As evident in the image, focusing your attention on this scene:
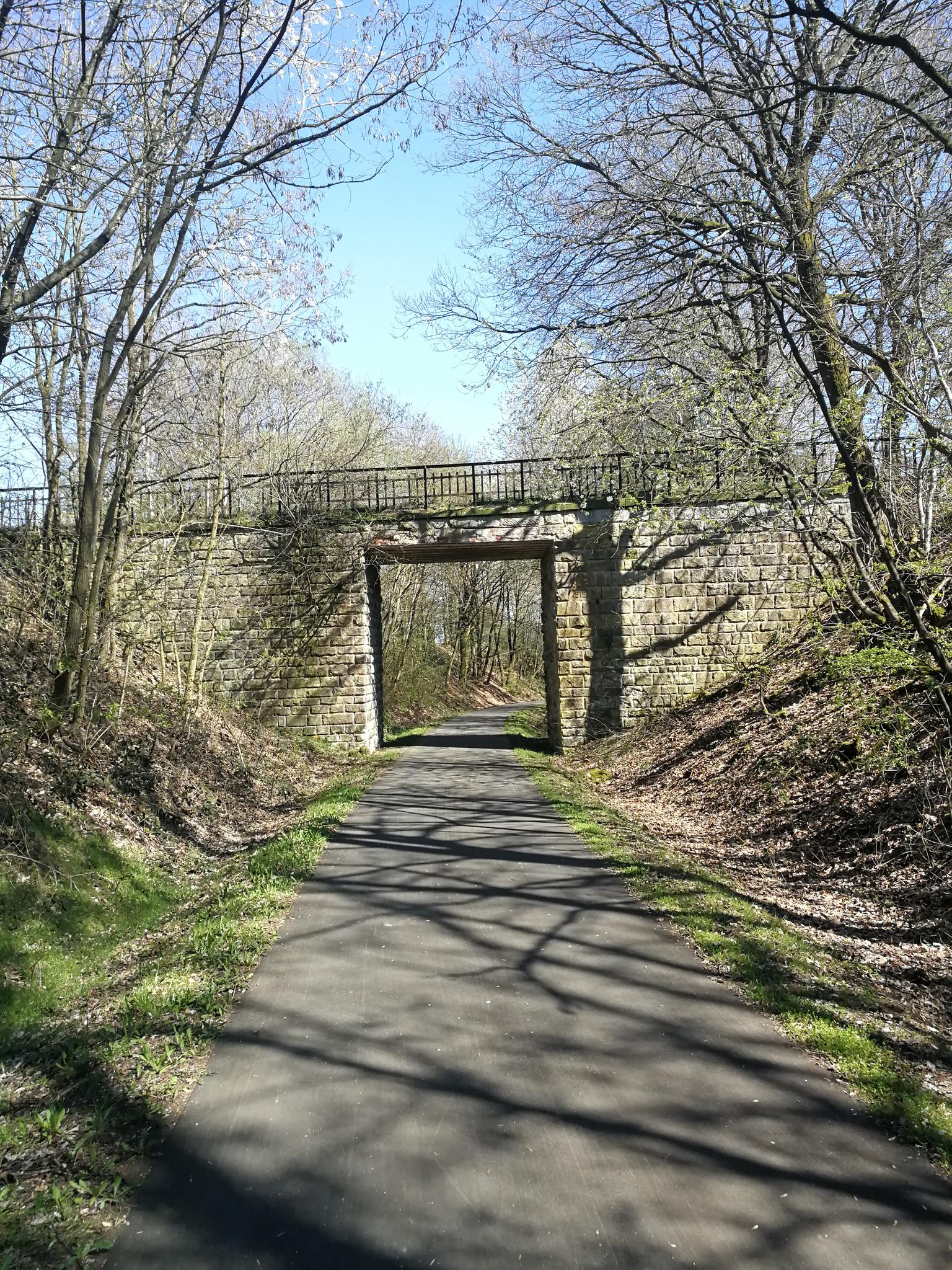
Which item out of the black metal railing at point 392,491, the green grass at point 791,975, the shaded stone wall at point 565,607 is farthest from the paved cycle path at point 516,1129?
the shaded stone wall at point 565,607

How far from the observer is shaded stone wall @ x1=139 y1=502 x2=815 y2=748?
684 inches

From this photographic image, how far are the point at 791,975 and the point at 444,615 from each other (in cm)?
3670

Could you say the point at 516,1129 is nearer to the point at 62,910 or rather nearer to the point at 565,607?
the point at 62,910

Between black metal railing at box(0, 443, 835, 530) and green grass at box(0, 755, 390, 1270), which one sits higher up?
black metal railing at box(0, 443, 835, 530)

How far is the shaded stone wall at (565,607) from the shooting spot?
17.4 m

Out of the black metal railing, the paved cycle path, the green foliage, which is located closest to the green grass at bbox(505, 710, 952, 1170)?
the paved cycle path

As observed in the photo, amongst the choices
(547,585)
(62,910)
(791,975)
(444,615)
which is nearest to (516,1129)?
(791,975)

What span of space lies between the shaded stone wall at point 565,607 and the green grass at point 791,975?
8.45 m

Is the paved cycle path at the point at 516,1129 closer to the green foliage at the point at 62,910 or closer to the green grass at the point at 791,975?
the green grass at the point at 791,975

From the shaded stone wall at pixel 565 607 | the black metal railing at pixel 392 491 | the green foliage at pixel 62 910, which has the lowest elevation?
the green foliage at pixel 62 910

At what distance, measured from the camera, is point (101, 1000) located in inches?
215

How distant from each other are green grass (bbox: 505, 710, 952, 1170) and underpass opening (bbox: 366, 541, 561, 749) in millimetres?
9598

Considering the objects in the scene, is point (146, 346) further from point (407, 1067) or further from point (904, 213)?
point (904, 213)

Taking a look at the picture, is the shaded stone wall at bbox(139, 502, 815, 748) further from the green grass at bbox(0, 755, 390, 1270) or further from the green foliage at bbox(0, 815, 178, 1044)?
the green foliage at bbox(0, 815, 178, 1044)
